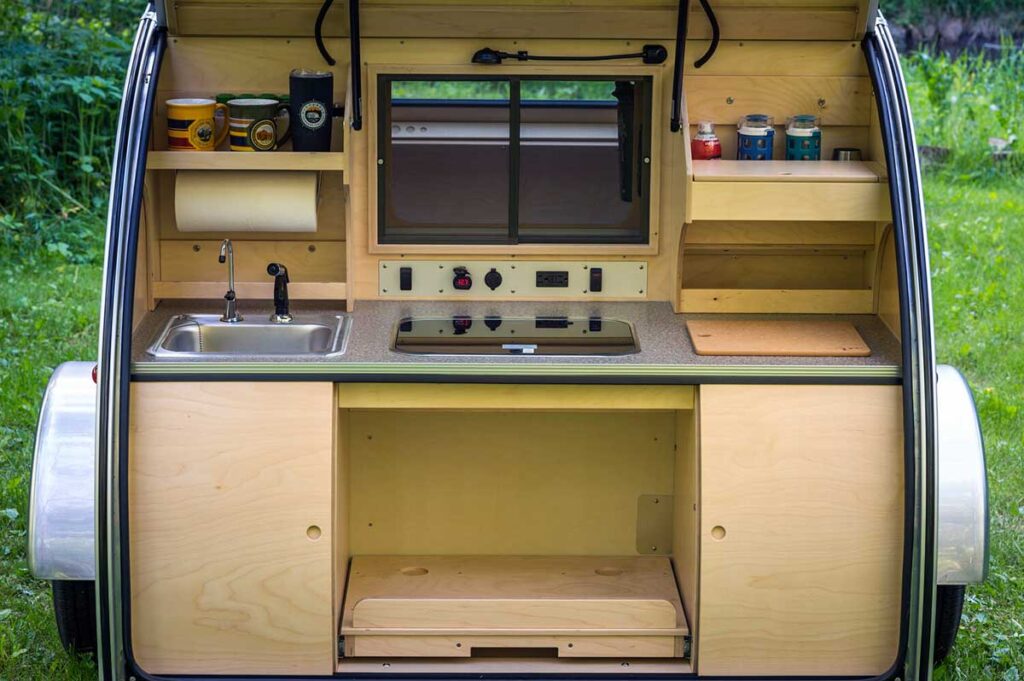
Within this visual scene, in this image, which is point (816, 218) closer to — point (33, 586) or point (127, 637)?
point (127, 637)

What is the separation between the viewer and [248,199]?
371 centimetres

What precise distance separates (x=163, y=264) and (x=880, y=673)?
6.90ft

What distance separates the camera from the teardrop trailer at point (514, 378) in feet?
11.0

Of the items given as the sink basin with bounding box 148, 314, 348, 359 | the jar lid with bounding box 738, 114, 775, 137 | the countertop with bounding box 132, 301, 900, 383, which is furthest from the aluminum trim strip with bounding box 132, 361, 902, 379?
the jar lid with bounding box 738, 114, 775, 137

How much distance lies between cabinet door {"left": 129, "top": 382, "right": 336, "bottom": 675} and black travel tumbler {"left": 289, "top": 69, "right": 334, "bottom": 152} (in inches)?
26.9

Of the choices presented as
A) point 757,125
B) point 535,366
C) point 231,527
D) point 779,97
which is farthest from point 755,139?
point 231,527

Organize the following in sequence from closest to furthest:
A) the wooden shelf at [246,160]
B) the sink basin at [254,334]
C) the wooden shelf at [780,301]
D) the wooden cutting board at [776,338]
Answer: the wooden cutting board at [776,338] < the wooden shelf at [246,160] < the sink basin at [254,334] < the wooden shelf at [780,301]

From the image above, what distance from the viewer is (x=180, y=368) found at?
10.9 ft

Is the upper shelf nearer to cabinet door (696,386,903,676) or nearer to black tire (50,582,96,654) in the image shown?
cabinet door (696,386,903,676)

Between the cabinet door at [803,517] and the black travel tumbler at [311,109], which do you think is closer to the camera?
the cabinet door at [803,517]

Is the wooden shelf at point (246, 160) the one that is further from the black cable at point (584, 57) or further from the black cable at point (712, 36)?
the black cable at point (712, 36)

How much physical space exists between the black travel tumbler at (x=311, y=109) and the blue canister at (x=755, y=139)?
3.49 ft

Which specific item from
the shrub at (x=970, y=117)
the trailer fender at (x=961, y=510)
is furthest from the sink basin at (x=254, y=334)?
the shrub at (x=970, y=117)

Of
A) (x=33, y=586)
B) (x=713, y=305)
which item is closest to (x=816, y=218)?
(x=713, y=305)
